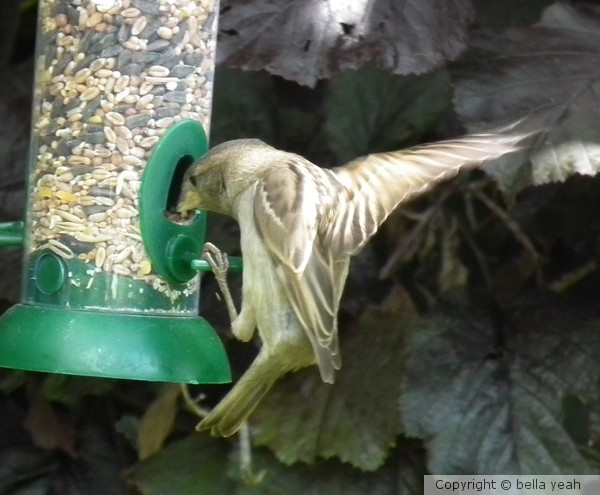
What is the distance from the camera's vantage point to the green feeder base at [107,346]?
2.50m

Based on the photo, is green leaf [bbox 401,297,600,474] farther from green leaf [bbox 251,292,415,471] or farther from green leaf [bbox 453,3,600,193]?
green leaf [bbox 453,3,600,193]

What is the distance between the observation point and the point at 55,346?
2.52 m

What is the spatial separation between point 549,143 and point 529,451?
26.8 inches

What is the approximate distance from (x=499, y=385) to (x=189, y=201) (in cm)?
82

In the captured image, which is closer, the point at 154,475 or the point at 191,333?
the point at 191,333

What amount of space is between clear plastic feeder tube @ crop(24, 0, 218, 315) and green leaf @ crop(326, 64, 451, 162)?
1.93ft

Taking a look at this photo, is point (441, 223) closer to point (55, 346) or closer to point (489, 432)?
point (489, 432)

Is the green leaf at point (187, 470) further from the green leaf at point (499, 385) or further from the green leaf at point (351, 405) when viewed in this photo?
the green leaf at point (499, 385)

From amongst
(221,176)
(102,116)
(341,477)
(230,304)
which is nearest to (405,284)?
(341,477)

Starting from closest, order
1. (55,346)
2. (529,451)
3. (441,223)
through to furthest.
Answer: (55,346) → (529,451) → (441,223)

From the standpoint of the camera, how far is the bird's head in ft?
9.08

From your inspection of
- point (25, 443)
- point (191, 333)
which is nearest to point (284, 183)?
point (191, 333)

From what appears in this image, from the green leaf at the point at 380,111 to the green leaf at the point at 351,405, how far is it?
1.37 ft

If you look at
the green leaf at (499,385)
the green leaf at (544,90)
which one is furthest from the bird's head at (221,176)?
the green leaf at (499,385)
